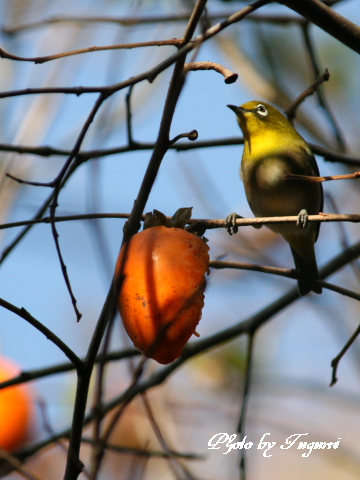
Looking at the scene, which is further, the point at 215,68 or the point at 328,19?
the point at 328,19

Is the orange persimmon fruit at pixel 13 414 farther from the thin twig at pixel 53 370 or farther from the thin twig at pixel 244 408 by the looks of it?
the thin twig at pixel 244 408

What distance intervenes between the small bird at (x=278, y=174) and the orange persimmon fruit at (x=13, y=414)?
2.59 m

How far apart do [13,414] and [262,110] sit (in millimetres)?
3655

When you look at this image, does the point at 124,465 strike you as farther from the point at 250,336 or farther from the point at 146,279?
the point at 146,279

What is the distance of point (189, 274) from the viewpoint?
228cm

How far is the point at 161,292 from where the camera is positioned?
2213mm

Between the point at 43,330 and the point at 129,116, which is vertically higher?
the point at 129,116

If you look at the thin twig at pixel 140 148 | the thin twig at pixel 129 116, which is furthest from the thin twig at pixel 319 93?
the thin twig at pixel 129 116

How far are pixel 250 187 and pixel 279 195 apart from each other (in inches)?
12.3

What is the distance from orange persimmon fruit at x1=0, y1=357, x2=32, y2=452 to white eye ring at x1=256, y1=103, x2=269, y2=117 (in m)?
3.30

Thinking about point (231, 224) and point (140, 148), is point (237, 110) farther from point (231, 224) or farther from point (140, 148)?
point (231, 224)

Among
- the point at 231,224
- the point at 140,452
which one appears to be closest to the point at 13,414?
the point at 140,452

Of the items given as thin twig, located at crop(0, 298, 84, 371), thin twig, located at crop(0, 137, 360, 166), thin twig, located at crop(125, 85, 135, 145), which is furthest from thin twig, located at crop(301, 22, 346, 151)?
thin twig, located at crop(0, 298, 84, 371)

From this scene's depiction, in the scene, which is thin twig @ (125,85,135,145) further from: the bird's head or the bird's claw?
the bird's head
